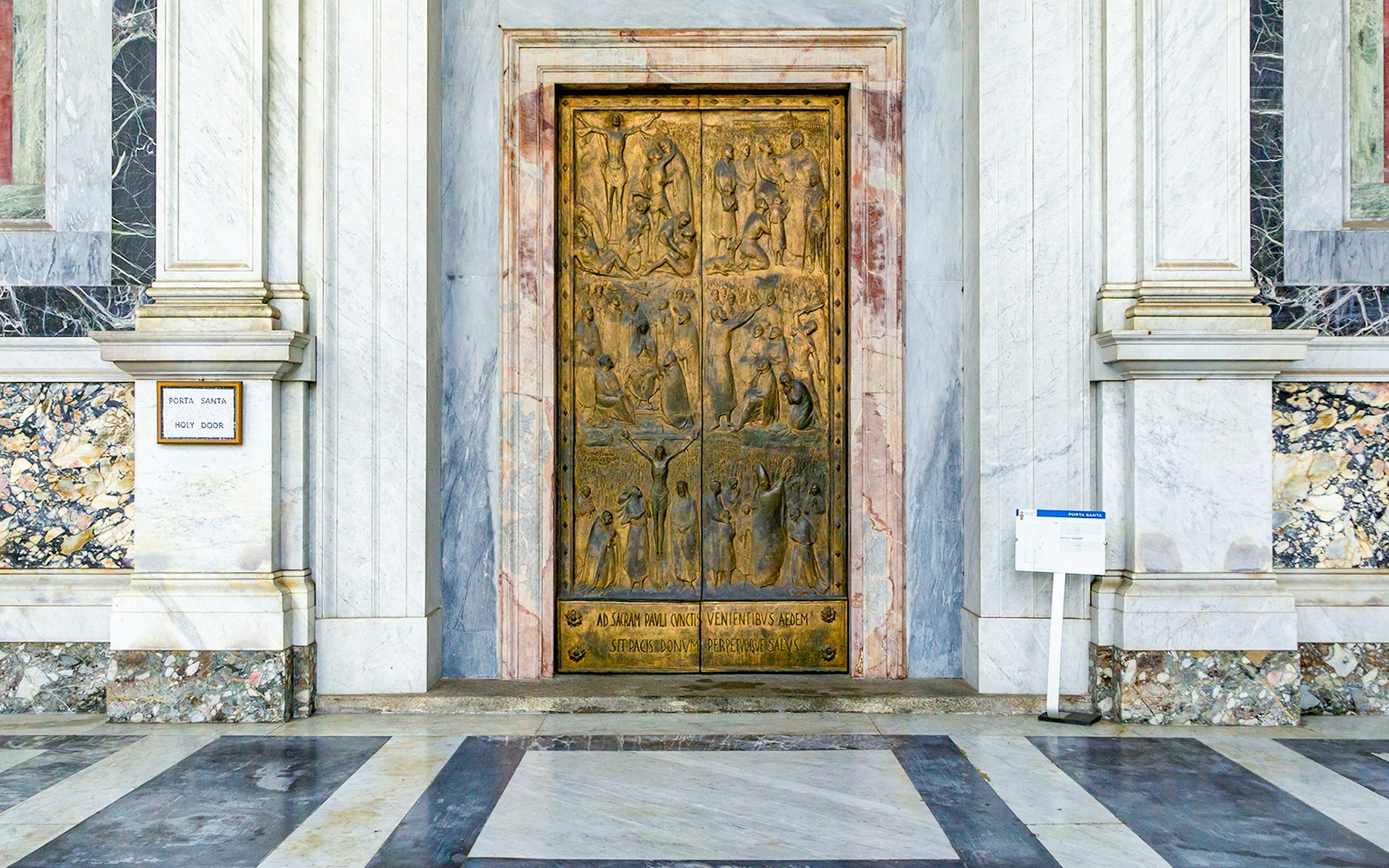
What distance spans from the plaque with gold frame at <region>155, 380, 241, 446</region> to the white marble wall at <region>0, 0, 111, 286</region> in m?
0.99

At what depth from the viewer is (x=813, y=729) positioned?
5.95 metres

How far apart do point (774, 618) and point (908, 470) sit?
1239 mm

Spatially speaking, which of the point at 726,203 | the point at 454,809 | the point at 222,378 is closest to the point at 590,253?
the point at 726,203

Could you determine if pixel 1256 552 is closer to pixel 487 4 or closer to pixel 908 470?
pixel 908 470

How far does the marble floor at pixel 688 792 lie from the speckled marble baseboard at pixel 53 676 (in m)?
0.15

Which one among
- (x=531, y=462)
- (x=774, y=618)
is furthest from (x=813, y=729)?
(x=531, y=462)

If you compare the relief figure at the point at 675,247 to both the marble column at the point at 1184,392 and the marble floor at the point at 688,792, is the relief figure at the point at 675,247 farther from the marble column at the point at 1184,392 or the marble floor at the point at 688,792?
the marble floor at the point at 688,792

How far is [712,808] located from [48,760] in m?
3.23

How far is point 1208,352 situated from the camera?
6078 millimetres

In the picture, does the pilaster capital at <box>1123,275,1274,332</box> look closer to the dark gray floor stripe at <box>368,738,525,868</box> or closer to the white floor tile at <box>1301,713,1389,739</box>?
the white floor tile at <box>1301,713,1389,739</box>

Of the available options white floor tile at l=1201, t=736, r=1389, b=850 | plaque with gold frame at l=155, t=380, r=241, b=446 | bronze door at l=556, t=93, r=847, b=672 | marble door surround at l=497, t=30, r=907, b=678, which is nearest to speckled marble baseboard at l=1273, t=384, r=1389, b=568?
white floor tile at l=1201, t=736, r=1389, b=850

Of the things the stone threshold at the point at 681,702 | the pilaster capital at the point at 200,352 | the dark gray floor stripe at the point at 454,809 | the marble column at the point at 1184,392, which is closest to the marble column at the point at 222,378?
the pilaster capital at the point at 200,352

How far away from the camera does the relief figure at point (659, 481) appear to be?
715 cm

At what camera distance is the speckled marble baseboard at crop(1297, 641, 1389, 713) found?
21.0ft
